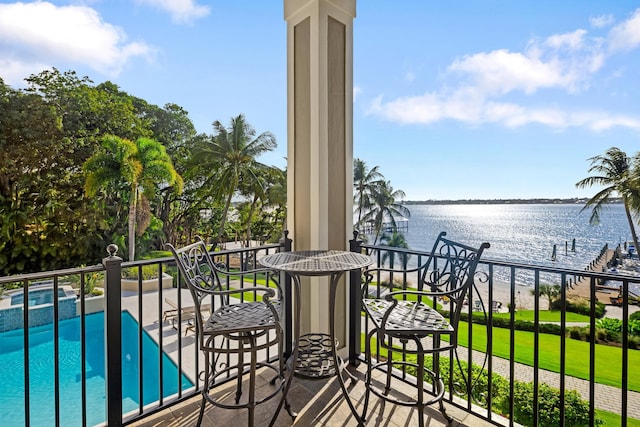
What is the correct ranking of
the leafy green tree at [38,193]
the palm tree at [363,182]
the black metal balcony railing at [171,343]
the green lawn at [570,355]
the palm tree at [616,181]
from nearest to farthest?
the black metal balcony railing at [171,343]
the green lawn at [570,355]
the leafy green tree at [38,193]
the palm tree at [616,181]
the palm tree at [363,182]

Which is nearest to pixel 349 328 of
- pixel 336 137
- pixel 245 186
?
pixel 336 137

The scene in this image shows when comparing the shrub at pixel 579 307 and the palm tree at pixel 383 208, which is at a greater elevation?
the palm tree at pixel 383 208

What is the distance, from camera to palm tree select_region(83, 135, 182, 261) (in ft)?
41.4

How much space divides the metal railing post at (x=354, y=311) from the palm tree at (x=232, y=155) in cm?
1296

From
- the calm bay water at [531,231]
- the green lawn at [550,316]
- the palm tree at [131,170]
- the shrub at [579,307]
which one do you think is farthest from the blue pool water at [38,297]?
the calm bay water at [531,231]

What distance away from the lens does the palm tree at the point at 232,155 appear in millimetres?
14844

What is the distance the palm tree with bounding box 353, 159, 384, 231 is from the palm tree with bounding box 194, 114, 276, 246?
21.2ft

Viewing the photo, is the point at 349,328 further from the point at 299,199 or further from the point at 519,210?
the point at 519,210

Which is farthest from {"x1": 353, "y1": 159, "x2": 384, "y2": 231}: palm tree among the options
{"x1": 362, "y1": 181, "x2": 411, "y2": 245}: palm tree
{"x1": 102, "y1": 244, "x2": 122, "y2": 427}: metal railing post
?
{"x1": 102, "y1": 244, "x2": 122, "y2": 427}: metal railing post

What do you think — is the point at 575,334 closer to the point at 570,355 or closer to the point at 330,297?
the point at 570,355

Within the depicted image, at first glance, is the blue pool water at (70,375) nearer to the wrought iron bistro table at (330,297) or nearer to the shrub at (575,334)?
the wrought iron bistro table at (330,297)

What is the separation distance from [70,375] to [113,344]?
5399mm

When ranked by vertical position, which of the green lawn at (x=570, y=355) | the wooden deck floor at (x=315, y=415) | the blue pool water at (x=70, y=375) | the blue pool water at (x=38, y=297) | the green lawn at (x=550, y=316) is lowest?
the green lawn at (x=550, y=316)

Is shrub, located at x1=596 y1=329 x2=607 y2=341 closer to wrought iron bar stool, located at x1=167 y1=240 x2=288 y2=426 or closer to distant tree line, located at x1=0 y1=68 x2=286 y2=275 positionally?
distant tree line, located at x1=0 y1=68 x2=286 y2=275
